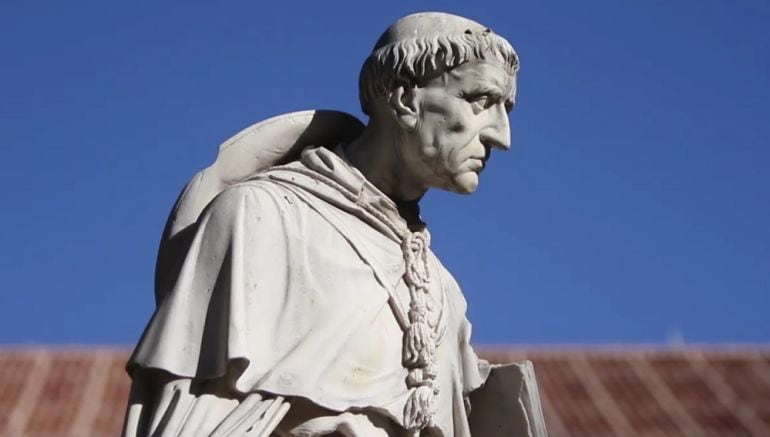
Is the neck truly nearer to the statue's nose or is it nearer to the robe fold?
the robe fold

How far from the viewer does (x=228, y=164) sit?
8891mm

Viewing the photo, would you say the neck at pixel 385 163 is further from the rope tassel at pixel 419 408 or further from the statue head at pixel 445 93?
the rope tassel at pixel 419 408

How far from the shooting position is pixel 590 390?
110 ft

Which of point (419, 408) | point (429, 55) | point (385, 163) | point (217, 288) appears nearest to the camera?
point (217, 288)

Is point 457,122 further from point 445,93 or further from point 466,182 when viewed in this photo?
point 466,182

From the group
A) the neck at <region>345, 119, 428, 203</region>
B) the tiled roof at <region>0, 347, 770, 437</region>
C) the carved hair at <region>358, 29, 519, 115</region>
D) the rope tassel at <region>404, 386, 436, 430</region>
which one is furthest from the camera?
the tiled roof at <region>0, 347, 770, 437</region>

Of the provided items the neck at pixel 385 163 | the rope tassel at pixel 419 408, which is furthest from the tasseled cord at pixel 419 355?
the neck at pixel 385 163

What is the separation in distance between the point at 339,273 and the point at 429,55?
0.88m

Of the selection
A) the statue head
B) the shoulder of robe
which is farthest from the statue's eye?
the shoulder of robe

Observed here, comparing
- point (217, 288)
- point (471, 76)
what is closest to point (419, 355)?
point (217, 288)

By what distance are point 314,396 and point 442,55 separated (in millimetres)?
1388

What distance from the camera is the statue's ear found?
8742 millimetres

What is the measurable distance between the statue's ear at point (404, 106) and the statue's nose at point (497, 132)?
26 centimetres

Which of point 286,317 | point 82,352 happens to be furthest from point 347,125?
point 82,352
